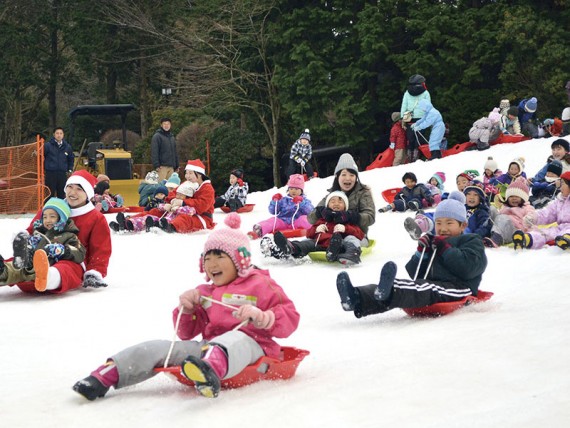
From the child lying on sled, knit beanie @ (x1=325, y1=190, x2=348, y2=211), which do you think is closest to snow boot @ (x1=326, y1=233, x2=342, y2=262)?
knit beanie @ (x1=325, y1=190, x2=348, y2=211)

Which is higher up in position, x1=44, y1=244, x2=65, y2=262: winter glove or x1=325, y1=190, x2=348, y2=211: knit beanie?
x1=325, y1=190, x2=348, y2=211: knit beanie

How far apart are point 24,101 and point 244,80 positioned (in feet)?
38.7

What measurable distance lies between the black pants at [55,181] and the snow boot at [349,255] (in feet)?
25.2

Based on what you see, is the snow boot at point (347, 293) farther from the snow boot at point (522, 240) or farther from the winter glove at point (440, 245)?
the snow boot at point (522, 240)

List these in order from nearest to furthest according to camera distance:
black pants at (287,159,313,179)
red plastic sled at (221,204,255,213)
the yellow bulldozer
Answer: red plastic sled at (221,204,255,213), the yellow bulldozer, black pants at (287,159,313,179)

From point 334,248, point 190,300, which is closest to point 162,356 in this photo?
point 190,300

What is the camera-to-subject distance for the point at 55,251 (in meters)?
7.50

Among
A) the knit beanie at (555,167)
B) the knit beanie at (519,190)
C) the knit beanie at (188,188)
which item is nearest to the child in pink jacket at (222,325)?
the knit beanie at (519,190)

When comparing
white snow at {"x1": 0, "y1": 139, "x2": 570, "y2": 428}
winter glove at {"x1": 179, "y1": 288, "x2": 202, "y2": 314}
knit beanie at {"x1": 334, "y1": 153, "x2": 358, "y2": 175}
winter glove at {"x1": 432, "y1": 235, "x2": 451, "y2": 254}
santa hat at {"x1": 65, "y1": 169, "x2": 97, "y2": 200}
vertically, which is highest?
knit beanie at {"x1": 334, "y1": 153, "x2": 358, "y2": 175}

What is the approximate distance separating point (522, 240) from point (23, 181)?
908 centimetres

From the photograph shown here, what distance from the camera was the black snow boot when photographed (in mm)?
4027

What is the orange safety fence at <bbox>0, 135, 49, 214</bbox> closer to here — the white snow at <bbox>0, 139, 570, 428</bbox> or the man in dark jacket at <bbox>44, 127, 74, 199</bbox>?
the man in dark jacket at <bbox>44, 127, 74, 199</bbox>

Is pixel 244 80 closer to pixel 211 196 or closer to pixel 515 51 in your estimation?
pixel 515 51

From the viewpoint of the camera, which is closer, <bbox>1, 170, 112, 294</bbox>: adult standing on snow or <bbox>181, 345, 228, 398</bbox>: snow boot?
<bbox>181, 345, 228, 398</bbox>: snow boot
